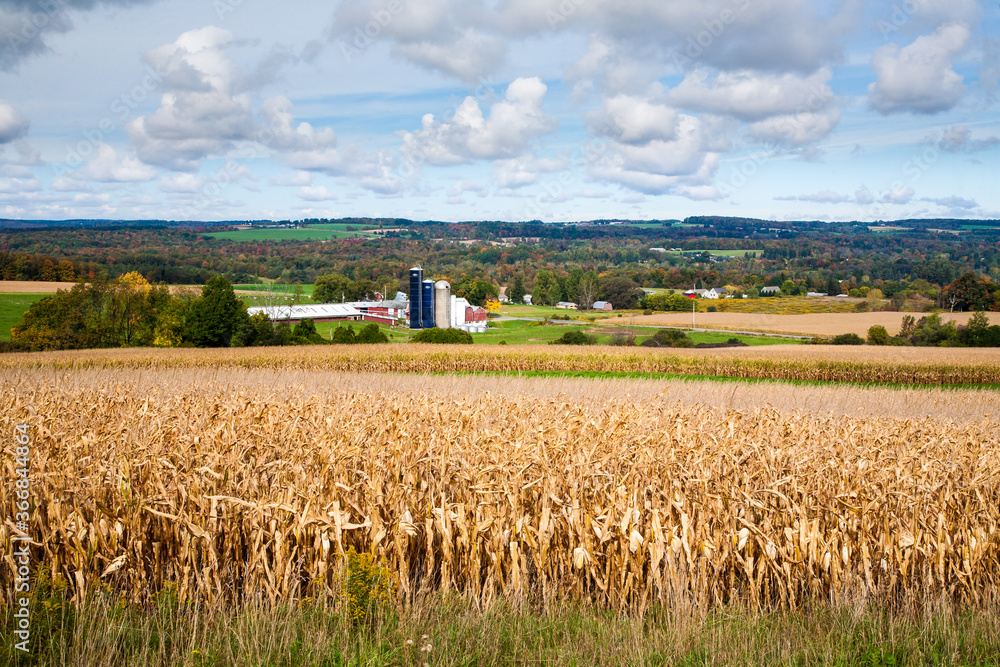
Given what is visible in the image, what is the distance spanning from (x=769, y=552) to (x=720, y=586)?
618 millimetres

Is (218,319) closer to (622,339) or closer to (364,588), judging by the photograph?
(622,339)

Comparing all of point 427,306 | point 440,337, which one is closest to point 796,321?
point 427,306

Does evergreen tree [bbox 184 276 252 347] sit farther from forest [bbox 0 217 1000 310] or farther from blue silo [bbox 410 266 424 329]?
blue silo [bbox 410 266 424 329]

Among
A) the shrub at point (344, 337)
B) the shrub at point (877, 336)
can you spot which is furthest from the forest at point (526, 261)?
the shrub at point (877, 336)

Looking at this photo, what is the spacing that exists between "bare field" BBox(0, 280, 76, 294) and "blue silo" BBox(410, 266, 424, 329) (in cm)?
4214

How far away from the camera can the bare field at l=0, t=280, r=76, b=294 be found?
259ft

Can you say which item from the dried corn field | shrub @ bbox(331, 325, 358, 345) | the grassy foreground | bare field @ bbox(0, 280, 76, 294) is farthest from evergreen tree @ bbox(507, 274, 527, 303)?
the grassy foreground

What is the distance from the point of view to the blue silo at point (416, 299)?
8462cm

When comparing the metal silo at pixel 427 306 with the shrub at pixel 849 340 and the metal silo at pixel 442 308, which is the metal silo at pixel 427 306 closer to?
the metal silo at pixel 442 308

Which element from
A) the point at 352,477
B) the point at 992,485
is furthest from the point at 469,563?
the point at 992,485

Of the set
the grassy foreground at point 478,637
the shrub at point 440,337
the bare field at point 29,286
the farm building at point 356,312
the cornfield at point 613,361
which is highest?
the grassy foreground at point 478,637

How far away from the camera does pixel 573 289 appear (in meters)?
117

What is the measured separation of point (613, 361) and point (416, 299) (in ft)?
174

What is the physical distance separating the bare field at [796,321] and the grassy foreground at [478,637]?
69687 millimetres
